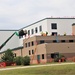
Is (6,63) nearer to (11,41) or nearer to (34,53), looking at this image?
(34,53)

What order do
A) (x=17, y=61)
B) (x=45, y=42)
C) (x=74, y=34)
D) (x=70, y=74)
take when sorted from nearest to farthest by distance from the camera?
(x=70, y=74) < (x=17, y=61) < (x=45, y=42) < (x=74, y=34)

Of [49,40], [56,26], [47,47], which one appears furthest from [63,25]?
[47,47]

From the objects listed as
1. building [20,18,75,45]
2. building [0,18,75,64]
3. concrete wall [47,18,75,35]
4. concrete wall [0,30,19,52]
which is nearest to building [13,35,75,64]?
building [0,18,75,64]

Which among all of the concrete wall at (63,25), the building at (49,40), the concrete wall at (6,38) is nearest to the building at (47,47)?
the building at (49,40)

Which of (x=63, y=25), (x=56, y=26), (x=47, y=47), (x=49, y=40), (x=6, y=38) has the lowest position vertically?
(x=47, y=47)

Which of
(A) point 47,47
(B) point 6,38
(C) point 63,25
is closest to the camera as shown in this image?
(A) point 47,47

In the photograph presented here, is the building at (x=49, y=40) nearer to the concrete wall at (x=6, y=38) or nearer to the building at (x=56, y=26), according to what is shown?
the building at (x=56, y=26)

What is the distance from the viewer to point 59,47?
83812mm

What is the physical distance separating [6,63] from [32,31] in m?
44.9

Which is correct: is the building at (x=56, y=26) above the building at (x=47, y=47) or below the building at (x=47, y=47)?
above

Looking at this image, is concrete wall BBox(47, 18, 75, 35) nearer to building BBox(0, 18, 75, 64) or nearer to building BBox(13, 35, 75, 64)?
building BBox(0, 18, 75, 64)

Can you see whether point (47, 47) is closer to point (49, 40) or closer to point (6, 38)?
point (49, 40)

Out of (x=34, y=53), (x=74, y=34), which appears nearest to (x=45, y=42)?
(x=34, y=53)

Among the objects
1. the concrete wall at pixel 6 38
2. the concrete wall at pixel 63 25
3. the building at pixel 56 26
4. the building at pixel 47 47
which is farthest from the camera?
the concrete wall at pixel 6 38
